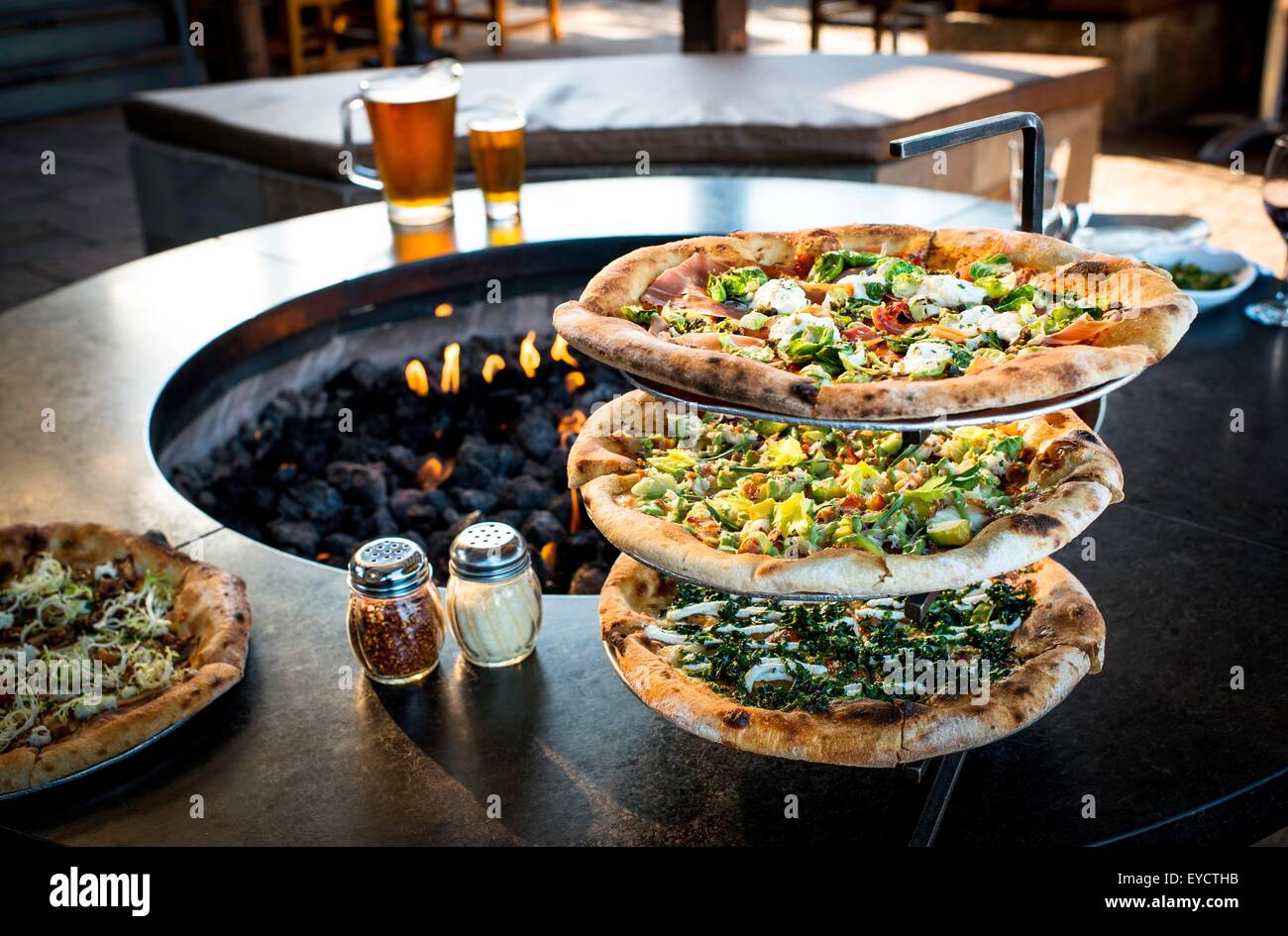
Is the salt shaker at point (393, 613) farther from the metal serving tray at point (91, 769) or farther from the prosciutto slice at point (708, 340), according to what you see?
the prosciutto slice at point (708, 340)

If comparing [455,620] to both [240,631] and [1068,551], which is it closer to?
[240,631]

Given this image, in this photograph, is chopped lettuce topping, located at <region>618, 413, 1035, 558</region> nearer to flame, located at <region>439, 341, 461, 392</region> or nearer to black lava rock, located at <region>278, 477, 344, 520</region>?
black lava rock, located at <region>278, 477, 344, 520</region>

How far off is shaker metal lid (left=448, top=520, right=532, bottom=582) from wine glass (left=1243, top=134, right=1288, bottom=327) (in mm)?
1851

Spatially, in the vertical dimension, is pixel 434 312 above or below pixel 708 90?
below

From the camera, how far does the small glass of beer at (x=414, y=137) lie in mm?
2957

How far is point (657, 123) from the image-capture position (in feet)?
13.4

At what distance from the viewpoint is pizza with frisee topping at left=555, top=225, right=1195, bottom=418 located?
123 cm

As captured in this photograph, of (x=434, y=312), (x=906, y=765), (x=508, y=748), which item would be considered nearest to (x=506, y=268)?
(x=434, y=312)

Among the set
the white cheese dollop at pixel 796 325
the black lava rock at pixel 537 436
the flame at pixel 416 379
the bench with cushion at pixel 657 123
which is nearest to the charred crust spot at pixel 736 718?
the white cheese dollop at pixel 796 325

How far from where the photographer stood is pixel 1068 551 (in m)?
2.02

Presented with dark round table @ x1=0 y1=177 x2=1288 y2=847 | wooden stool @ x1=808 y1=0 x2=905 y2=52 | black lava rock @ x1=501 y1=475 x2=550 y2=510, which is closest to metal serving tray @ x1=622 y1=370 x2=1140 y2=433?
dark round table @ x1=0 y1=177 x2=1288 y2=847

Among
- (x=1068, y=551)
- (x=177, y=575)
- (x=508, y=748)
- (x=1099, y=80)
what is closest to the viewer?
(x=508, y=748)

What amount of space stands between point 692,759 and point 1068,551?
790 millimetres

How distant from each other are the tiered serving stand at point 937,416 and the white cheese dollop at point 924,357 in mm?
68
